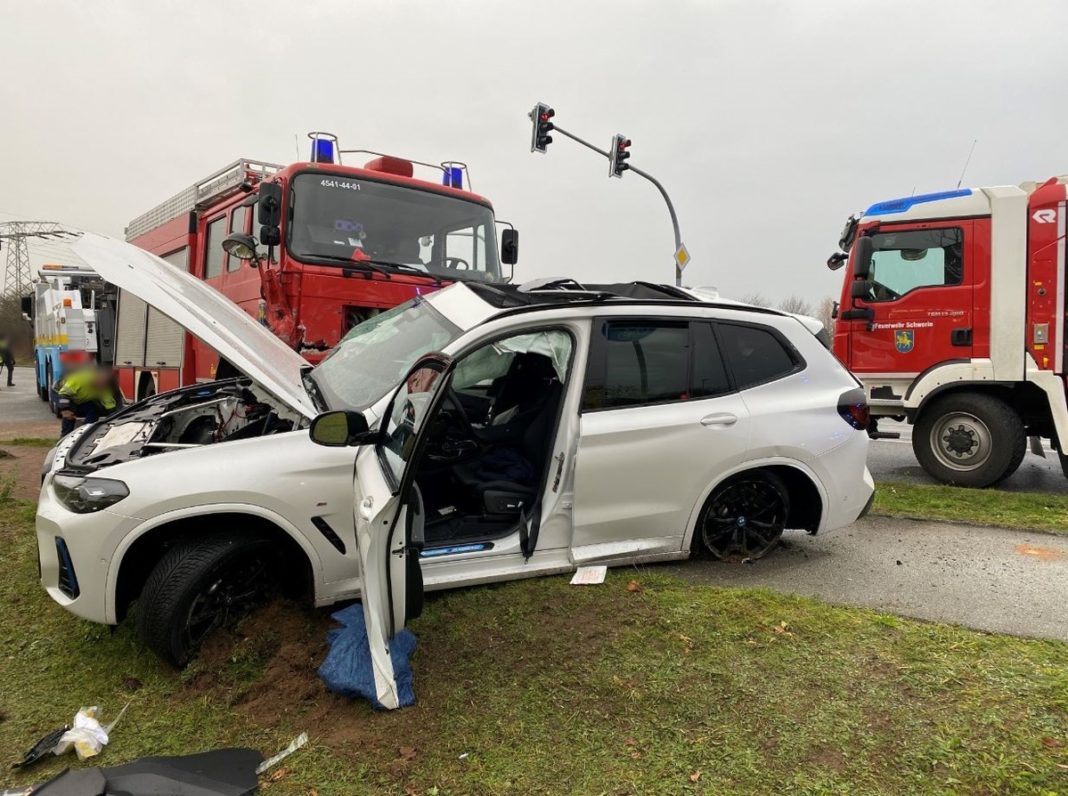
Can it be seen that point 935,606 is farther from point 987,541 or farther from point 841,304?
point 841,304

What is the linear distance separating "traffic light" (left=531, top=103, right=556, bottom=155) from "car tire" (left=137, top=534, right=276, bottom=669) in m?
12.7

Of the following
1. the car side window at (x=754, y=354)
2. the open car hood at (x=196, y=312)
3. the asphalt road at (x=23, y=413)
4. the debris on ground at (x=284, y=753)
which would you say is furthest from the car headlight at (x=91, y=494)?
the asphalt road at (x=23, y=413)

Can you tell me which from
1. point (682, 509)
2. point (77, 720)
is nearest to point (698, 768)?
point (682, 509)

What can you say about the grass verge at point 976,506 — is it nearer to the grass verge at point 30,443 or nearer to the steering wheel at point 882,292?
the steering wheel at point 882,292

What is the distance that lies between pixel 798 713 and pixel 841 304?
19.9 ft

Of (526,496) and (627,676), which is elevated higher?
(526,496)

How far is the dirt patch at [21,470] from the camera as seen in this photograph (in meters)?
6.04

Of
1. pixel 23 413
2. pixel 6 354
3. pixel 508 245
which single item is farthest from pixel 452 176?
pixel 6 354

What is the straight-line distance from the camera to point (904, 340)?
729cm

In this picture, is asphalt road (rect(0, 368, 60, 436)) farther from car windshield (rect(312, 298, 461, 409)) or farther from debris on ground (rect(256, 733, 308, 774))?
debris on ground (rect(256, 733, 308, 774))

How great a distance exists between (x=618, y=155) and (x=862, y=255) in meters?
9.08

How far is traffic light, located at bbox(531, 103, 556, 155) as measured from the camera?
14.3m

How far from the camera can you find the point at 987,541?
15.8 feet

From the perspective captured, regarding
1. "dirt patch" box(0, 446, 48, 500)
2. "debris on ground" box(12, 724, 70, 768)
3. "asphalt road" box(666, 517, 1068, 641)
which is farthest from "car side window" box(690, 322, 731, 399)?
"dirt patch" box(0, 446, 48, 500)
